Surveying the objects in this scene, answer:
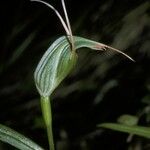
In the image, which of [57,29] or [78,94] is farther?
[57,29]

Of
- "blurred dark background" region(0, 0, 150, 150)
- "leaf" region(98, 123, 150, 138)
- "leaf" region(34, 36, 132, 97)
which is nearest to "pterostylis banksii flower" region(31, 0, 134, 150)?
"leaf" region(34, 36, 132, 97)

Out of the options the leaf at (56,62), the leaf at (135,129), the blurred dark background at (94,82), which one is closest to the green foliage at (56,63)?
the leaf at (56,62)

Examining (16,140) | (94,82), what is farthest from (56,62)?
(94,82)

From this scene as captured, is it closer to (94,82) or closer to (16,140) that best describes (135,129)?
(16,140)

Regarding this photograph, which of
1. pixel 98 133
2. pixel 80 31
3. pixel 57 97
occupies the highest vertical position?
pixel 80 31

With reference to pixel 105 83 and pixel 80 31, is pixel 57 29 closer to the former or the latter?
pixel 80 31

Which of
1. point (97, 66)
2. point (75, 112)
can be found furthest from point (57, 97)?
point (97, 66)
